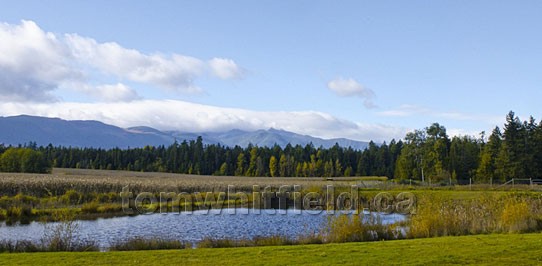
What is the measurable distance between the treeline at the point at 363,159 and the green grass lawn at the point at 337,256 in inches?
2197

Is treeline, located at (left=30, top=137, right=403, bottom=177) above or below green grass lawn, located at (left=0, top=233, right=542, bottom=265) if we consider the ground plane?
above

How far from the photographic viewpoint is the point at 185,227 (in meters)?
27.5

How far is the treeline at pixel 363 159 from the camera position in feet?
229

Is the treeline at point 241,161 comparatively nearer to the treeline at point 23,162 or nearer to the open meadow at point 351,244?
the treeline at point 23,162

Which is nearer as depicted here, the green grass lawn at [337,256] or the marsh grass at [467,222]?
the green grass lawn at [337,256]

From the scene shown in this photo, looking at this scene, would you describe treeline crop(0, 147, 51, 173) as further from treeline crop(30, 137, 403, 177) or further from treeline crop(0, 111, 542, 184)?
treeline crop(30, 137, 403, 177)

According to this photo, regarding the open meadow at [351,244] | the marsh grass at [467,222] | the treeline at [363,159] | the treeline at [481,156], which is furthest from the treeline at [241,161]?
the marsh grass at [467,222]

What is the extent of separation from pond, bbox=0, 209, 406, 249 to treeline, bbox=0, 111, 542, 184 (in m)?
43.5

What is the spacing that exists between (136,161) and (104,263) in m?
116

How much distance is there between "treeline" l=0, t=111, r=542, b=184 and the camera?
2751 inches

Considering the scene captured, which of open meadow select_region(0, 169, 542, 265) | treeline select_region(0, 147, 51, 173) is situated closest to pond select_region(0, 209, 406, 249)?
open meadow select_region(0, 169, 542, 265)

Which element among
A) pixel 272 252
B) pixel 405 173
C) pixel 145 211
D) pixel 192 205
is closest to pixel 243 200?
pixel 192 205

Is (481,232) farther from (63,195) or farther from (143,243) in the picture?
(63,195)

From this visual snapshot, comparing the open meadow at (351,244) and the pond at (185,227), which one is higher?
the open meadow at (351,244)
